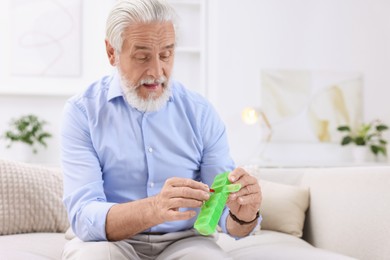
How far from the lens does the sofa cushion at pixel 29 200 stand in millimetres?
2428

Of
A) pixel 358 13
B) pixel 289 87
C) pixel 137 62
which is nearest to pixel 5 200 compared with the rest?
pixel 137 62

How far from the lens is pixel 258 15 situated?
16.8 feet

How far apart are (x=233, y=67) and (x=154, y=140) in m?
3.39

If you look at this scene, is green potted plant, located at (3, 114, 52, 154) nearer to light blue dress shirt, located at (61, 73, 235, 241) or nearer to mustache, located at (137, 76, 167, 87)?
light blue dress shirt, located at (61, 73, 235, 241)

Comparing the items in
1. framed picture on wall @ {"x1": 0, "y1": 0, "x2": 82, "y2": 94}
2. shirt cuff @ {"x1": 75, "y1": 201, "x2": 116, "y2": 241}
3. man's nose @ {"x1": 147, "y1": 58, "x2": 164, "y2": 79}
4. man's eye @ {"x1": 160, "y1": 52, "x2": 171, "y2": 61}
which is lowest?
shirt cuff @ {"x1": 75, "y1": 201, "x2": 116, "y2": 241}

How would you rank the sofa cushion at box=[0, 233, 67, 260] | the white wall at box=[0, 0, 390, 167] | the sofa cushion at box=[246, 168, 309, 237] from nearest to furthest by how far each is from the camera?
the sofa cushion at box=[0, 233, 67, 260], the sofa cushion at box=[246, 168, 309, 237], the white wall at box=[0, 0, 390, 167]

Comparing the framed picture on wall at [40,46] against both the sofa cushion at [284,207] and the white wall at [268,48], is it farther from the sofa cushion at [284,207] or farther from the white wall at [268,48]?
the sofa cushion at [284,207]

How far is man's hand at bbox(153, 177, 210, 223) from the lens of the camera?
140 cm

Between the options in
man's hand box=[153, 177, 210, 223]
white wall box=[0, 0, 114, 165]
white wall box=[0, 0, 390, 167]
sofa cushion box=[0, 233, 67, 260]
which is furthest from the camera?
white wall box=[0, 0, 390, 167]

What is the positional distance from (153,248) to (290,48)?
147 inches

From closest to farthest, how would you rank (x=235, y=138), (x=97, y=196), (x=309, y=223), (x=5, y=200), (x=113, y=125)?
(x=97, y=196) → (x=113, y=125) → (x=5, y=200) → (x=309, y=223) → (x=235, y=138)

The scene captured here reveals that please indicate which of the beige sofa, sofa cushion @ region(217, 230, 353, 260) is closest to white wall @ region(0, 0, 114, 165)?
the beige sofa

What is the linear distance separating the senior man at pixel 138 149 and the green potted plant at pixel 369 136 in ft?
11.3

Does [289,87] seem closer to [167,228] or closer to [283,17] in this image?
[283,17]
